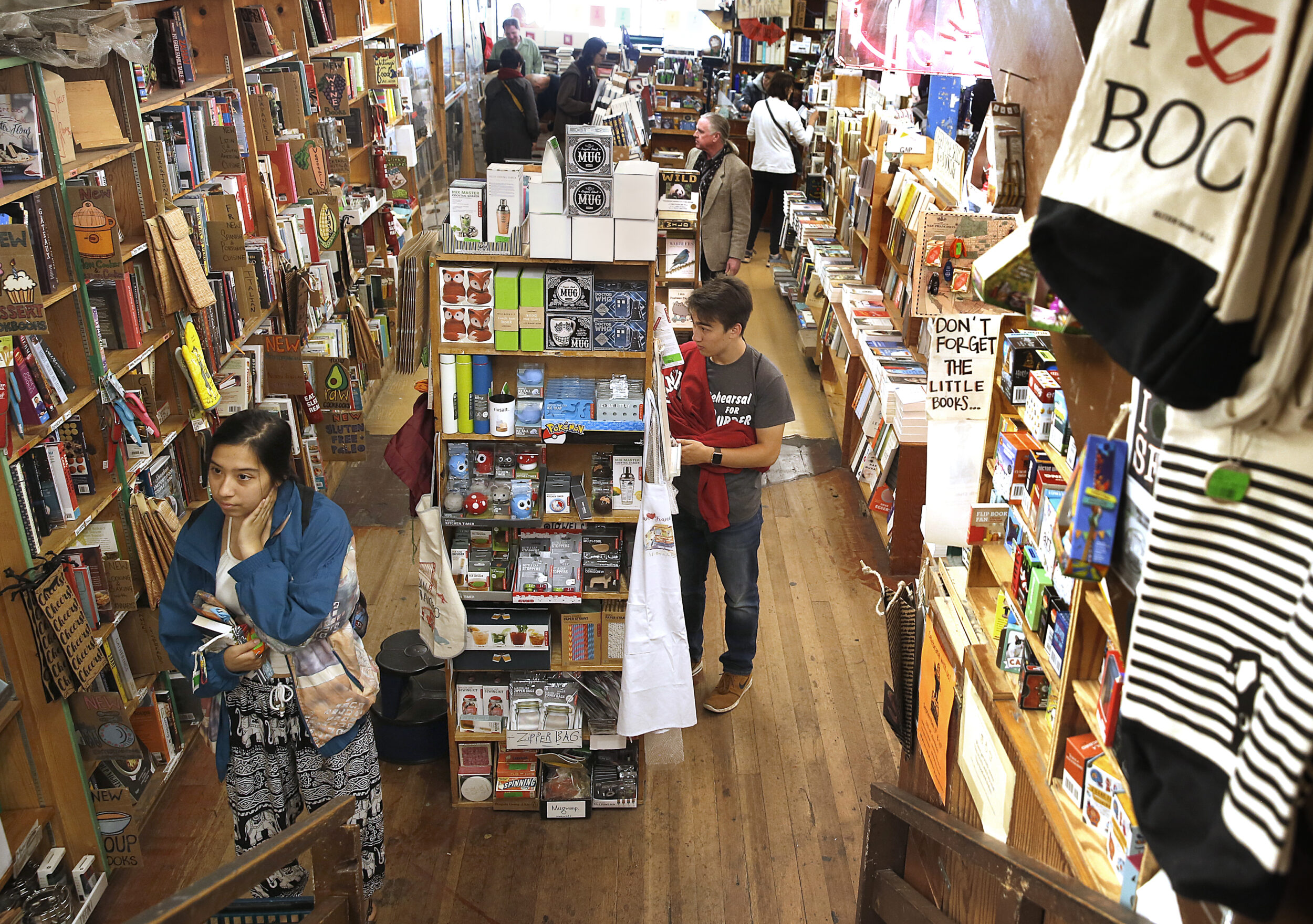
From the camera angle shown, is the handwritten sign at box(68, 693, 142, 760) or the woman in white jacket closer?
the handwritten sign at box(68, 693, 142, 760)

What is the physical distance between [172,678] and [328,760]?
1323 millimetres

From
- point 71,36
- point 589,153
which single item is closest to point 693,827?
point 589,153

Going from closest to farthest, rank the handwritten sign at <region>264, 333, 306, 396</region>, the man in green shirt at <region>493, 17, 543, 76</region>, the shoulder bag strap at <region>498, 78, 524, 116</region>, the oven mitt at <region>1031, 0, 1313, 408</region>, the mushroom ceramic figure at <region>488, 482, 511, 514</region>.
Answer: the oven mitt at <region>1031, 0, 1313, 408</region>
the mushroom ceramic figure at <region>488, 482, 511, 514</region>
the handwritten sign at <region>264, 333, 306, 396</region>
the shoulder bag strap at <region>498, 78, 524, 116</region>
the man in green shirt at <region>493, 17, 543, 76</region>

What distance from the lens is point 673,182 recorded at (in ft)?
20.9

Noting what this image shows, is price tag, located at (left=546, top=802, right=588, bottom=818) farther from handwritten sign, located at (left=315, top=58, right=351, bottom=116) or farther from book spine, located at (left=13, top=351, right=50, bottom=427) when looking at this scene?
handwritten sign, located at (left=315, top=58, right=351, bottom=116)

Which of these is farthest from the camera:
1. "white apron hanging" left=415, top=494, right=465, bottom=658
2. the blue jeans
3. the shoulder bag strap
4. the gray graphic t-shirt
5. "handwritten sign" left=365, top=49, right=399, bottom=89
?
the shoulder bag strap

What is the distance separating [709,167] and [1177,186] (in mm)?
6751

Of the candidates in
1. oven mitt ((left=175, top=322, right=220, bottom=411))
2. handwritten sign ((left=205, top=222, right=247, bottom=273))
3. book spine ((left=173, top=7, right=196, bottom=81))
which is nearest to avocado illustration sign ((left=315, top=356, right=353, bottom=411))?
handwritten sign ((left=205, top=222, right=247, bottom=273))

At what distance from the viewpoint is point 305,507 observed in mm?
2988

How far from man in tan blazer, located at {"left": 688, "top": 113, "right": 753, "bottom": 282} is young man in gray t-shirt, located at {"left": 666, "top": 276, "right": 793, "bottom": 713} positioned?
11.0ft

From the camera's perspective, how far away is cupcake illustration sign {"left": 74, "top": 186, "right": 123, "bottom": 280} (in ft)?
10.9

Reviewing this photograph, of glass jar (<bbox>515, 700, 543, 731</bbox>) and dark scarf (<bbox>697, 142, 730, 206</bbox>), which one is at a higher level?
dark scarf (<bbox>697, 142, 730, 206</bbox>)

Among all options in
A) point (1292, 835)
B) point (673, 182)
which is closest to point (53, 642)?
point (1292, 835)

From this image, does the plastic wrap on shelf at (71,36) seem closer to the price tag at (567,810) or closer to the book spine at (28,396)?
the book spine at (28,396)
